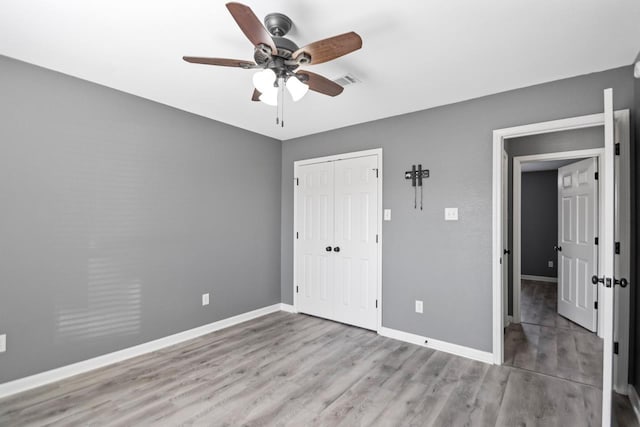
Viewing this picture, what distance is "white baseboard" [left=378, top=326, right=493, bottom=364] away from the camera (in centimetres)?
303

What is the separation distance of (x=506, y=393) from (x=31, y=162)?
13.6 ft

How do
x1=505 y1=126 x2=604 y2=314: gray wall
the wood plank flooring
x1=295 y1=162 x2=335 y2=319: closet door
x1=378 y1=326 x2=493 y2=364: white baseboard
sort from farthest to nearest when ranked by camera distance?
x1=295 y1=162 x2=335 y2=319: closet door → x1=505 y1=126 x2=604 y2=314: gray wall → x1=378 y1=326 x2=493 y2=364: white baseboard → the wood plank flooring

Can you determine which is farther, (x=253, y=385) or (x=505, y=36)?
(x=253, y=385)

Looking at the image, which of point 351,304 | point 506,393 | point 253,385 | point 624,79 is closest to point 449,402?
point 506,393

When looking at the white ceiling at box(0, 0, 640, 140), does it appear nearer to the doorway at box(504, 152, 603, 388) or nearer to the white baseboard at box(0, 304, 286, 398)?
the doorway at box(504, 152, 603, 388)

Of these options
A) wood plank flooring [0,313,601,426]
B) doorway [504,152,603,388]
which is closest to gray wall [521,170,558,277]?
doorway [504,152,603,388]

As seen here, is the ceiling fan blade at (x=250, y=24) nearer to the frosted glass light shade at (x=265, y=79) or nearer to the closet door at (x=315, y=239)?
the frosted glass light shade at (x=265, y=79)

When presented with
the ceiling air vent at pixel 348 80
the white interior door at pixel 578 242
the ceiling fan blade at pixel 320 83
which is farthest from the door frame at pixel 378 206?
the white interior door at pixel 578 242

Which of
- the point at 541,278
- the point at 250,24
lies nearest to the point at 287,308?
the point at 250,24

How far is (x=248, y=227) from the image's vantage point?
426 cm

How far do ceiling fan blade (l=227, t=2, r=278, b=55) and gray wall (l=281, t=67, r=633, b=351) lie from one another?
2211mm

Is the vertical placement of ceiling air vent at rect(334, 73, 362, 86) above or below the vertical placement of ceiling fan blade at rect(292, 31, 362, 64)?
above

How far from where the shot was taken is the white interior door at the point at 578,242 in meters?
3.79

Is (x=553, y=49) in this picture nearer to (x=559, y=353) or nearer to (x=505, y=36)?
(x=505, y=36)
